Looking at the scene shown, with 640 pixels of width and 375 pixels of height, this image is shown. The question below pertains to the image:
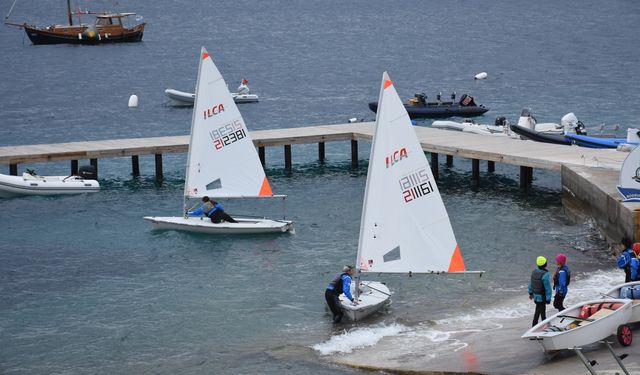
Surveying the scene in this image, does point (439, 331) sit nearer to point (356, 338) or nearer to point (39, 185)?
point (356, 338)

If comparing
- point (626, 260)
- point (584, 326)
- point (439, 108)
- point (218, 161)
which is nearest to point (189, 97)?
point (439, 108)

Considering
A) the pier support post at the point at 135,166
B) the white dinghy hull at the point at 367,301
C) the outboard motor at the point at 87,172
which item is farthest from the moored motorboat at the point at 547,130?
the white dinghy hull at the point at 367,301

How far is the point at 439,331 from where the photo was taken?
1195 inches

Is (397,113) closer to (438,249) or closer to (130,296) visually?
(438,249)

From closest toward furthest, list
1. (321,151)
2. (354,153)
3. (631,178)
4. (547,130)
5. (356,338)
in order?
(356,338) → (631,178) → (354,153) → (321,151) → (547,130)

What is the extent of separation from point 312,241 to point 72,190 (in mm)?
14200

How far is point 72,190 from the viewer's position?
50688mm

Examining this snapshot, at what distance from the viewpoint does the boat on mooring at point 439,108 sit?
7475 centimetres

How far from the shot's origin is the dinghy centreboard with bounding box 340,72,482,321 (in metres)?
30.7

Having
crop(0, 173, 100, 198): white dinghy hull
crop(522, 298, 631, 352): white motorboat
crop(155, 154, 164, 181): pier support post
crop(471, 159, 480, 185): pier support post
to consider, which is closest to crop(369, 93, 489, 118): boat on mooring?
crop(471, 159, 480, 185): pier support post

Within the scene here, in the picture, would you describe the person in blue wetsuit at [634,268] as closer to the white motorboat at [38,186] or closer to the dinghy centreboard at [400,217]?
the dinghy centreboard at [400,217]

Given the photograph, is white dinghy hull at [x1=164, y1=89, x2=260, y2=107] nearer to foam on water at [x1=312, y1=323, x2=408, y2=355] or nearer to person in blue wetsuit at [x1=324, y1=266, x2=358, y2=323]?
person in blue wetsuit at [x1=324, y1=266, x2=358, y2=323]

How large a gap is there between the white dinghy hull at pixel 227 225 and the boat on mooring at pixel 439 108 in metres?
32.7

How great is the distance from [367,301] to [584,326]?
773cm
